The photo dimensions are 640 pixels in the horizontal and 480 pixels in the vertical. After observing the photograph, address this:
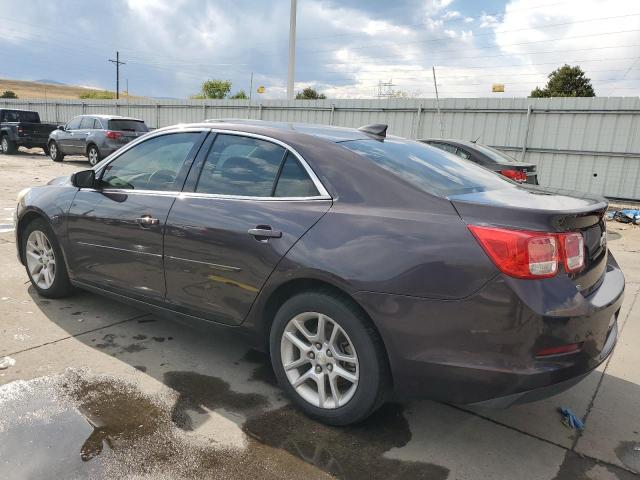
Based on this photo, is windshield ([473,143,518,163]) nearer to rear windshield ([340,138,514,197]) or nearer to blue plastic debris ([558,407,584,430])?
rear windshield ([340,138,514,197])

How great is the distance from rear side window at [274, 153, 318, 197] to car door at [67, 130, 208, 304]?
2.56 ft

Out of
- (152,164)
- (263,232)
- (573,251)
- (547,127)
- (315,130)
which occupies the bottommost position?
(263,232)

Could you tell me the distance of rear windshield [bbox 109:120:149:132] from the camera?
53.5ft

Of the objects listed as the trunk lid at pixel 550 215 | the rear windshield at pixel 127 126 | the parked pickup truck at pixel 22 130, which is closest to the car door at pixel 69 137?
the rear windshield at pixel 127 126

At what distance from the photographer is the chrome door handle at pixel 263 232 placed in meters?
2.71

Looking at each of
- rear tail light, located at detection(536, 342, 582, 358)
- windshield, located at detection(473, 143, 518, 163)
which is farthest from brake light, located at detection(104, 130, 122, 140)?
rear tail light, located at detection(536, 342, 582, 358)

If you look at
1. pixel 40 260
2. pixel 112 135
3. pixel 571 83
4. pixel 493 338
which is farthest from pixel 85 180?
pixel 571 83

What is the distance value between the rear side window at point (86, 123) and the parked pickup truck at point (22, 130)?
3345mm

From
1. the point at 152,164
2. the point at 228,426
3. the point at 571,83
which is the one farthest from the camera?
the point at 571,83

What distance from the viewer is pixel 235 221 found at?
2895 mm

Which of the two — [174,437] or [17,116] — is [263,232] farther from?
[17,116]

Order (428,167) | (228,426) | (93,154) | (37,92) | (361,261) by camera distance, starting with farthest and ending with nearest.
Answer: (37,92), (93,154), (428,167), (228,426), (361,261)

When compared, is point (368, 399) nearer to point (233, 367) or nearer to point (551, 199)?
point (233, 367)

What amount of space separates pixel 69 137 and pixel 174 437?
17338mm
